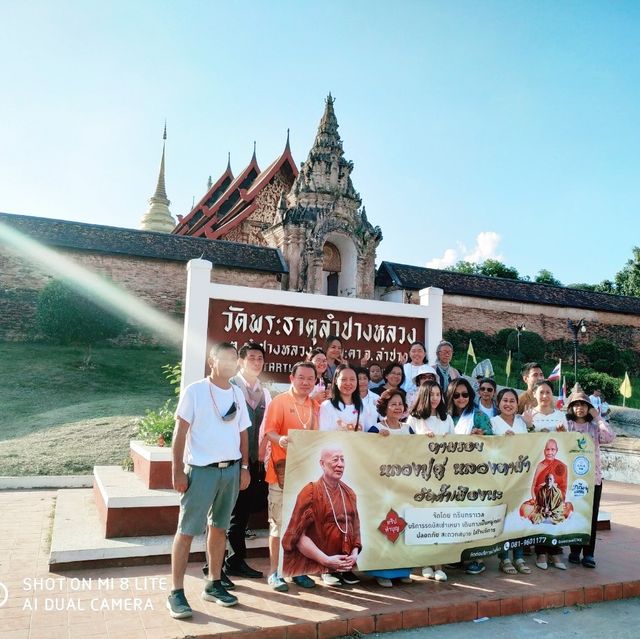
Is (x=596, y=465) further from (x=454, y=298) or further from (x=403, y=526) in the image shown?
(x=454, y=298)

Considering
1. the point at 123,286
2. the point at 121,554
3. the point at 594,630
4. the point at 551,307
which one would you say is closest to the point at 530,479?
the point at 594,630

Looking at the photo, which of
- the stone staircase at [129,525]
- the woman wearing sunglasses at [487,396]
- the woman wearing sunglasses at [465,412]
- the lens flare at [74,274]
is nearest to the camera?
the stone staircase at [129,525]

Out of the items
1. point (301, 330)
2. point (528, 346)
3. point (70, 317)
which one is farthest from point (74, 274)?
point (528, 346)

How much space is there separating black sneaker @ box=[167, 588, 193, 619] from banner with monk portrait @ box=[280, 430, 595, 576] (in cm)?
62

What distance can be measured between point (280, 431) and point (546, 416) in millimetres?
2227

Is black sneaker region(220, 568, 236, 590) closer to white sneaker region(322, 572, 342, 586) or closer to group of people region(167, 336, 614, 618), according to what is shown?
group of people region(167, 336, 614, 618)

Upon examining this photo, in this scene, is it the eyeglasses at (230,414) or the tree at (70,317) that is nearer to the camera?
the eyeglasses at (230,414)

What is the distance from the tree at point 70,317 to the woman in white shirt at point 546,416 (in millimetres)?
14512

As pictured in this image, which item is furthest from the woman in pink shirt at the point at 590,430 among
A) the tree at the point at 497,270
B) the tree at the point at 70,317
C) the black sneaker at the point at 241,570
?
the tree at the point at 497,270

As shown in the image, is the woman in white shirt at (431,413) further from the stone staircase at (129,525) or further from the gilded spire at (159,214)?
the gilded spire at (159,214)

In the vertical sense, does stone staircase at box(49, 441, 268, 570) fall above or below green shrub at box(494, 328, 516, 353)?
below

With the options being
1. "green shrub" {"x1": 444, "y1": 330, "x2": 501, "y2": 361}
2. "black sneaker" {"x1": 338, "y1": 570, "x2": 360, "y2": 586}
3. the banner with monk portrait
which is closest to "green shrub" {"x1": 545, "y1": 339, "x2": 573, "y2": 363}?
"green shrub" {"x1": 444, "y1": 330, "x2": 501, "y2": 361}

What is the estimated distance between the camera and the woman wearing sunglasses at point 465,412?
3785 mm

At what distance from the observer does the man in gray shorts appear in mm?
2797
